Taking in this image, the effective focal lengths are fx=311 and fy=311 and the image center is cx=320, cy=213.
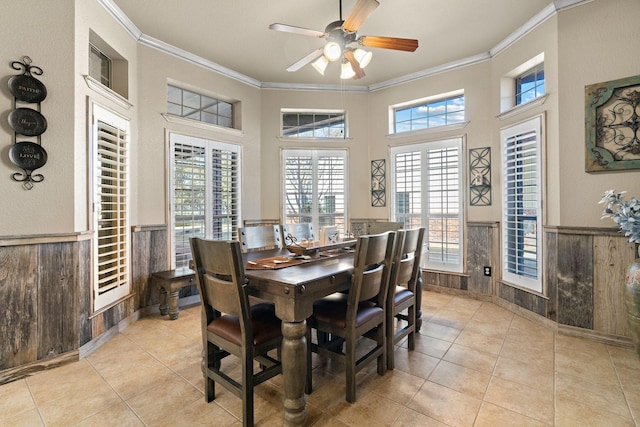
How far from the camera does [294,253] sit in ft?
8.25

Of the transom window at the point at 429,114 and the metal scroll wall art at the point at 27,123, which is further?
the transom window at the point at 429,114

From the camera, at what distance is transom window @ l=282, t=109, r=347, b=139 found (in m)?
4.99

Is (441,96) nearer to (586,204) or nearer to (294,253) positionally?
(586,204)

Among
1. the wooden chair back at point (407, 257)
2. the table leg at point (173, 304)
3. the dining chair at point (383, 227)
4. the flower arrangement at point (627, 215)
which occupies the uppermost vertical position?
the flower arrangement at point (627, 215)

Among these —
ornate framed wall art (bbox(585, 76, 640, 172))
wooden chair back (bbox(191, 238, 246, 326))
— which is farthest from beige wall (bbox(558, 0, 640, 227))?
wooden chair back (bbox(191, 238, 246, 326))

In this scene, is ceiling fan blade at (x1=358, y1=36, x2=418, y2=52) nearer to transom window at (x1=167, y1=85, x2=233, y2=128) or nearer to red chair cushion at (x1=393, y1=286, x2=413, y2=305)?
red chair cushion at (x1=393, y1=286, x2=413, y2=305)

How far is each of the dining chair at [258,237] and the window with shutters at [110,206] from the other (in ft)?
3.88

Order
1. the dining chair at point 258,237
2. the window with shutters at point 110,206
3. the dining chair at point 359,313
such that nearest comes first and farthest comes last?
the dining chair at point 359,313
the window with shutters at point 110,206
the dining chair at point 258,237

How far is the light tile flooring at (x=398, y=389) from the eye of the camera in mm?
1820

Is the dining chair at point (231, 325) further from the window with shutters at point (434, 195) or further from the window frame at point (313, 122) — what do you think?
the window frame at point (313, 122)

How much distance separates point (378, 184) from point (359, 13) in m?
2.93

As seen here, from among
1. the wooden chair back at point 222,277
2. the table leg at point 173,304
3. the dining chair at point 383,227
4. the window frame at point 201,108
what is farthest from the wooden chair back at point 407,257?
the window frame at point 201,108

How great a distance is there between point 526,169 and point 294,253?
109 inches

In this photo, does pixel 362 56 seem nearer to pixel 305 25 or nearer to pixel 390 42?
pixel 390 42
